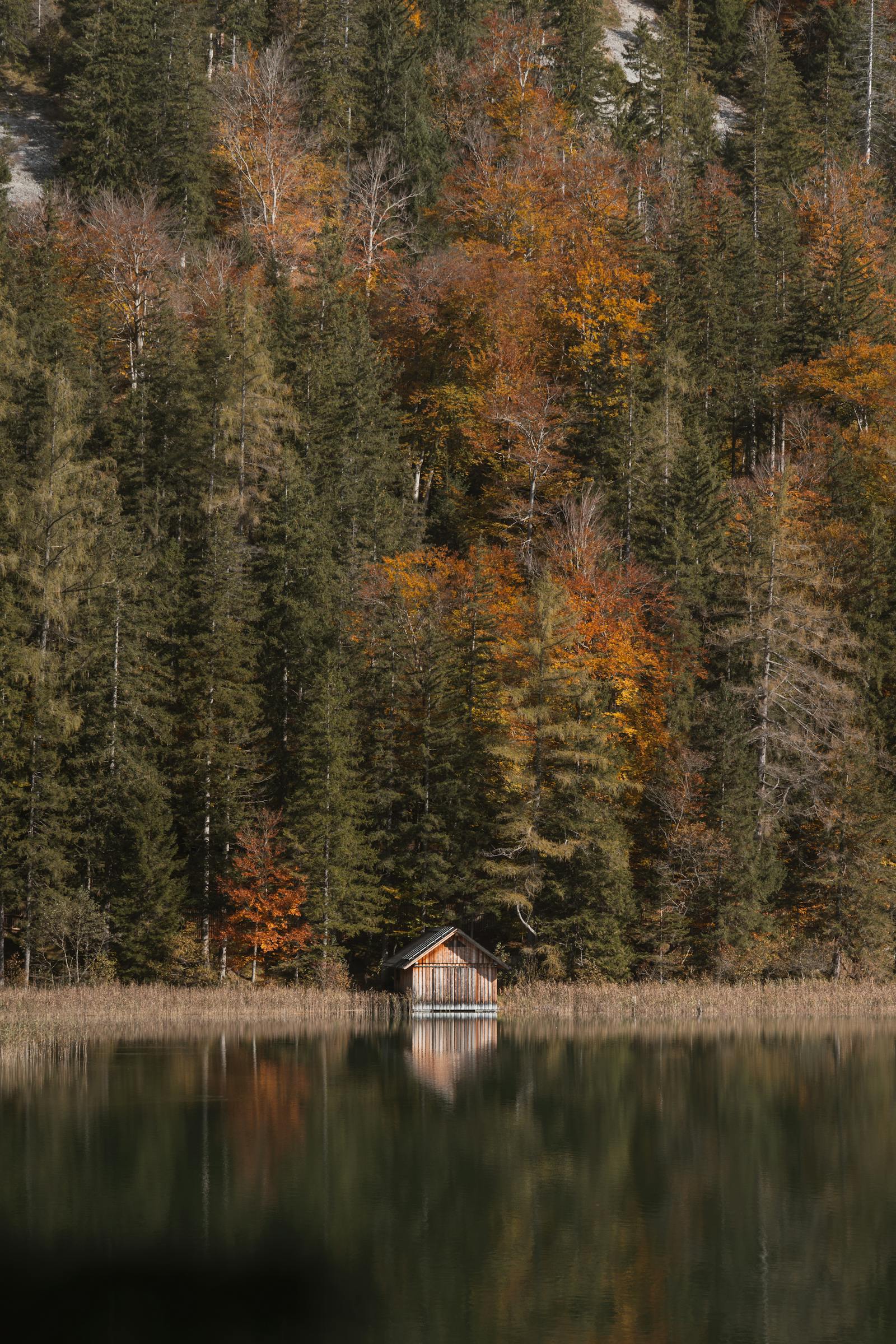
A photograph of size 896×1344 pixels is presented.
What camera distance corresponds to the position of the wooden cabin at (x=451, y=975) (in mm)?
51969

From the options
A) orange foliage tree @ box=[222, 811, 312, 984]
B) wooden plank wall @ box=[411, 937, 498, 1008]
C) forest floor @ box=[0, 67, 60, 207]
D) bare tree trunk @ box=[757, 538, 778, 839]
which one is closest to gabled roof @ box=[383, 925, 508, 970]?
wooden plank wall @ box=[411, 937, 498, 1008]

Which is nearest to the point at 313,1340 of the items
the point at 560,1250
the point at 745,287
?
the point at 560,1250

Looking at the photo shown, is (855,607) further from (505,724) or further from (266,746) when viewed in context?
(266,746)

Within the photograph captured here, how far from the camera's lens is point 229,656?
185 feet

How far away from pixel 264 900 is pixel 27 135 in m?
65.8

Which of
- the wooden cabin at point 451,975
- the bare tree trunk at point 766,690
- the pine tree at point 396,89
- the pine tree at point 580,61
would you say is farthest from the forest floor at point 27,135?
the wooden cabin at point 451,975

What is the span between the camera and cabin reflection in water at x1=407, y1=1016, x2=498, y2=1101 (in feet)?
128

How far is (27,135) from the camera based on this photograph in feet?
328

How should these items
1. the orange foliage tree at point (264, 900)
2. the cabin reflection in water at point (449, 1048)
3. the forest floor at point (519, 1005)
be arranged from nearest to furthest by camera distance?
1. the cabin reflection in water at point (449, 1048)
2. the forest floor at point (519, 1005)
3. the orange foliage tree at point (264, 900)

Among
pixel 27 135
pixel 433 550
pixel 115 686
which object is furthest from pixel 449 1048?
pixel 27 135

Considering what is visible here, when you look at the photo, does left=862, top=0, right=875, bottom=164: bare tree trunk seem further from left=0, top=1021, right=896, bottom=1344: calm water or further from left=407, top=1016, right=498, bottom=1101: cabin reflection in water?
left=0, top=1021, right=896, bottom=1344: calm water

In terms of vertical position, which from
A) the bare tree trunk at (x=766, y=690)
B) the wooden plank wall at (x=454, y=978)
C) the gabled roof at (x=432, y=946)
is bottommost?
the wooden plank wall at (x=454, y=978)

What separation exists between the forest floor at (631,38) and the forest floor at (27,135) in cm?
4088

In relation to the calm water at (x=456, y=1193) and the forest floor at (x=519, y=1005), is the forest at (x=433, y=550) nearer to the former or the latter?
the forest floor at (x=519, y=1005)
